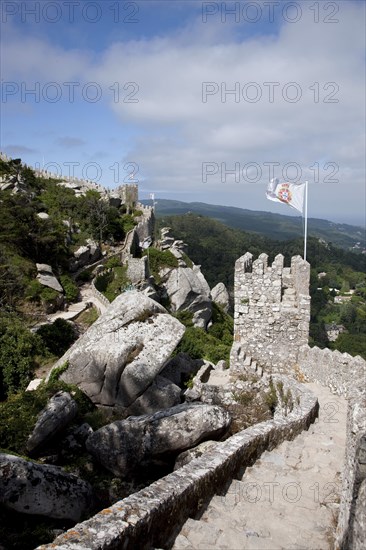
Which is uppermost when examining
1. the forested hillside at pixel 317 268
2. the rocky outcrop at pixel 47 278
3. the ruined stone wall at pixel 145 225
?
the ruined stone wall at pixel 145 225

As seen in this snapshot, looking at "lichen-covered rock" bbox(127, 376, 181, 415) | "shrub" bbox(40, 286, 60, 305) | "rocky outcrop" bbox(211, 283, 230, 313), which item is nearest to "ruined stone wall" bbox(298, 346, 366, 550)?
"lichen-covered rock" bbox(127, 376, 181, 415)

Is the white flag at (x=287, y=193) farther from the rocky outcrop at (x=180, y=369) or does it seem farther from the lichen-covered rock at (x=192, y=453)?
the lichen-covered rock at (x=192, y=453)

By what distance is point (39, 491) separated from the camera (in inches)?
285

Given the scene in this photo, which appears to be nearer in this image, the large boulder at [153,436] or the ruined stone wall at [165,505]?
the ruined stone wall at [165,505]

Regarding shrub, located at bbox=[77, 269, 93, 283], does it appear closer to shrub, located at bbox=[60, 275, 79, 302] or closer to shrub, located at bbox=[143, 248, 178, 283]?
shrub, located at bbox=[60, 275, 79, 302]

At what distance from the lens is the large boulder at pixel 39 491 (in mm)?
7062

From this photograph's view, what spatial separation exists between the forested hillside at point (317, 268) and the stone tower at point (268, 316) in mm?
50198

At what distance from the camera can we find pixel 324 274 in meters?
134

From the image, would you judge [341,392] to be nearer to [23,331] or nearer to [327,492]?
[327,492]

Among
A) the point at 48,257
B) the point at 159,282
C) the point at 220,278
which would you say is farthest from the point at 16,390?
the point at 220,278

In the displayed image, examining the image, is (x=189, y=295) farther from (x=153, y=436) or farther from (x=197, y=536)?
(x=197, y=536)

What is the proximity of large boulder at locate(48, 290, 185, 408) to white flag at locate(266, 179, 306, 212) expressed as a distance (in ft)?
18.3

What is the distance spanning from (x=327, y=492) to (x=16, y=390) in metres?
13.4

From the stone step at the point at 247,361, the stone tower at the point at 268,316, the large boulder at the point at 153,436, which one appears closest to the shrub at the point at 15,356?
the large boulder at the point at 153,436
